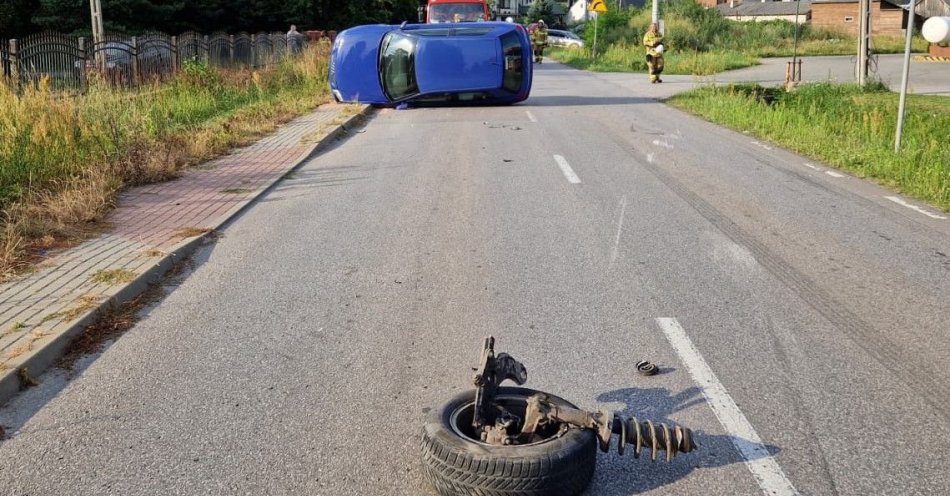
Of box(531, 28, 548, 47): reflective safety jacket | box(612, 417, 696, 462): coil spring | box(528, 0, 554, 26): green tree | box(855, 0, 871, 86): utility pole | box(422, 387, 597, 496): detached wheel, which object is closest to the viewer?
box(422, 387, 597, 496): detached wheel

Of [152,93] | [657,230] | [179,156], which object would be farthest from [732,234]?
[152,93]

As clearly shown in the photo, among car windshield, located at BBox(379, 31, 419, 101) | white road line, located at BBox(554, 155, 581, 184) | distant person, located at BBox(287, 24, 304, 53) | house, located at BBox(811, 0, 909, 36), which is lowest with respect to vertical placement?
white road line, located at BBox(554, 155, 581, 184)

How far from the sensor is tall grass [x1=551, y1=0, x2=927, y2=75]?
41.3 metres

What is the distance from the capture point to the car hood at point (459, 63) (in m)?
20.3

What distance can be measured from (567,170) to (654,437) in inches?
338

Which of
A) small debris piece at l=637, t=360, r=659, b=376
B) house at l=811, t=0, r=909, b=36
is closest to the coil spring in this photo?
small debris piece at l=637, t=360, r=659, b=376

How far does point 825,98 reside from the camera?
19609mm

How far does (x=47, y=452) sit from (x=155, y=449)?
0.49m

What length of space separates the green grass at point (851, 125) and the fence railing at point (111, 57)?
11.8 metres

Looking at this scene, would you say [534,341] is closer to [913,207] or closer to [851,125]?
[913,207]

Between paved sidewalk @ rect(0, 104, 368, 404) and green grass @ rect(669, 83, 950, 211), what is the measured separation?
7406 mm

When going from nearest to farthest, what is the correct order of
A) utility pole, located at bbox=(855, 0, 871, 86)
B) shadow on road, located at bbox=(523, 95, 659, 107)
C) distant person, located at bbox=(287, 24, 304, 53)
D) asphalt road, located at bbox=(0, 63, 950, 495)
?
asphalt road, located at bbox=(0, 63, 950, 495) < utility pole, located at bbox=(855, 0, 871, 86) < shadow on road, located at bbox=(523, 95, 659, 107) < distant person, located at bbox=(287, 24, 304, 53)

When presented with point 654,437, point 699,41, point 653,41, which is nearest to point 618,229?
point 654,437

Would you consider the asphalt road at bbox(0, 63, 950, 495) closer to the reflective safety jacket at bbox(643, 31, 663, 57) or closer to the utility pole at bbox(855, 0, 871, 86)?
the utility pole at bbox(855, 0, 871, 86)
